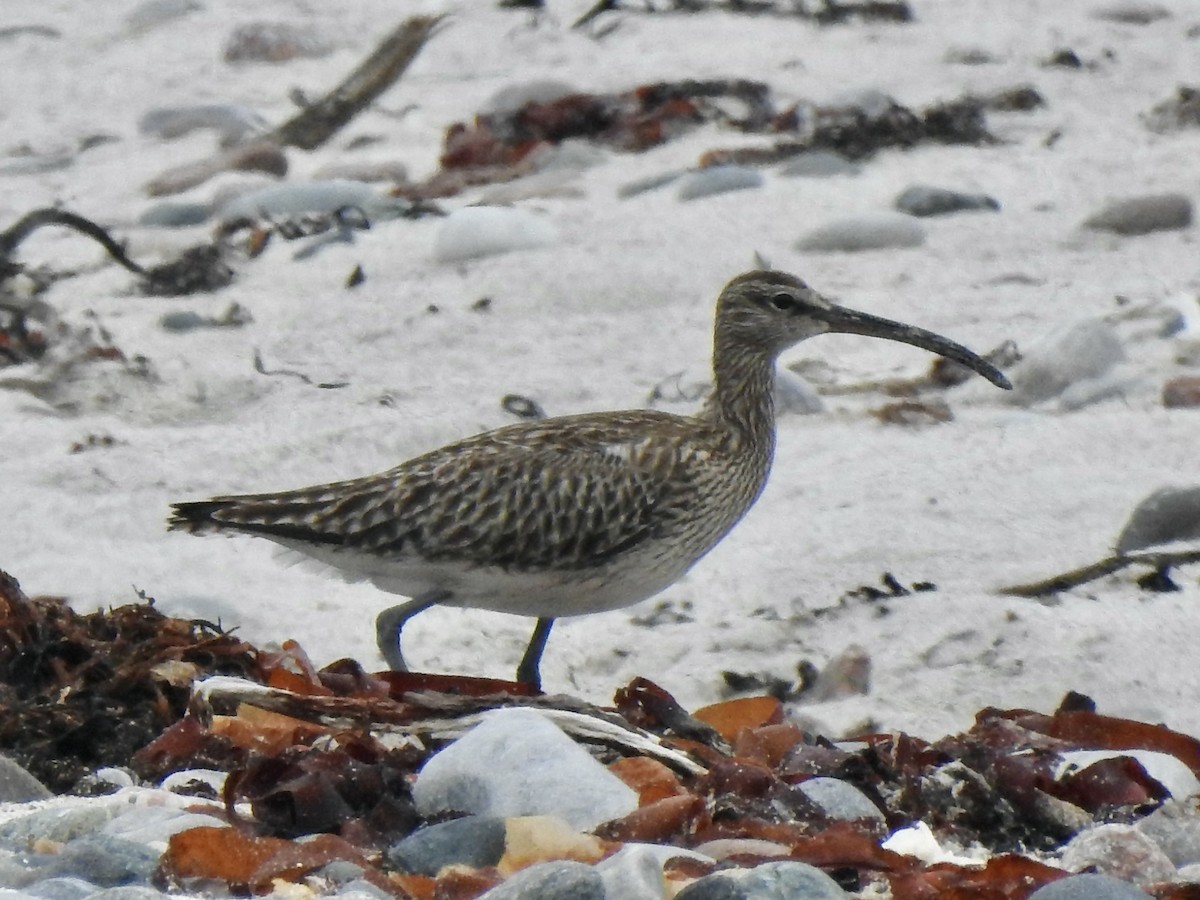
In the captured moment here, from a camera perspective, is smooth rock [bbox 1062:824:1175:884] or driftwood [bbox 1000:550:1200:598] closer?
smooth rock [bbox 1062:824:1175:884]

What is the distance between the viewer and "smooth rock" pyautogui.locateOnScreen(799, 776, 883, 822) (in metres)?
4.31

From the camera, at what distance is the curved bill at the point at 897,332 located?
6555 millimetres

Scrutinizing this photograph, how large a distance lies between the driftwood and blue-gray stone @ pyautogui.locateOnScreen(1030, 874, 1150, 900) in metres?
2.58

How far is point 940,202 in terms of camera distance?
→ 349 inches

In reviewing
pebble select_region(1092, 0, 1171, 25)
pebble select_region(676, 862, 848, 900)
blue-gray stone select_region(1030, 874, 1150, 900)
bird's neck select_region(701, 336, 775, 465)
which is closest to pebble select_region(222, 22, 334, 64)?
pebble select_region(1092, 0, 1171, 25)

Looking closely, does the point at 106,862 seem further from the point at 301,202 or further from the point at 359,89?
the point at 359,89

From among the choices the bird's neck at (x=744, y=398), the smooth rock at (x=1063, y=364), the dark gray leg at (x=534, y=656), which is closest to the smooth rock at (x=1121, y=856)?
the dark gray leg at (x=534, y=656)

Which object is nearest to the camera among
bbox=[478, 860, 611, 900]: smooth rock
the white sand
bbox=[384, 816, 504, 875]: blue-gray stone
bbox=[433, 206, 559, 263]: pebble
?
bbox=[478, 860, 611, 900]: smooth rock

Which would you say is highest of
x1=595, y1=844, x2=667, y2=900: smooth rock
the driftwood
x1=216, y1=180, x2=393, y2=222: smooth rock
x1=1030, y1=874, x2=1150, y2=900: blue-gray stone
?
x1=595, y1=844, x2=667, y2=900: smooth rock

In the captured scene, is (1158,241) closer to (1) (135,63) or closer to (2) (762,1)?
(2) (762,1)

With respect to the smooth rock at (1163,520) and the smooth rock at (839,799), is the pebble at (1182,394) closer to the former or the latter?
the smooth rock at (1163,520)

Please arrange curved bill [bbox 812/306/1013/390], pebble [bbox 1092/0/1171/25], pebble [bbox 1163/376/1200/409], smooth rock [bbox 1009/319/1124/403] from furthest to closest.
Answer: pebble [bbox 1092/0/1171/25]
smooth rock [bbox 1009/319/1124/403]
pebble [bbox 1163/376/1200/409]
curved bill [bbox 812/306/1013/390]

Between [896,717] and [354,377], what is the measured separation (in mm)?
2854

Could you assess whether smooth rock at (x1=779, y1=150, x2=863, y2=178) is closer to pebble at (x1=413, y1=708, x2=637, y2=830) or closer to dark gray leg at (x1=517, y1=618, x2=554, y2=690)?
dark gray leg at (x1=517, y1=618, x2=554, y2=690)
